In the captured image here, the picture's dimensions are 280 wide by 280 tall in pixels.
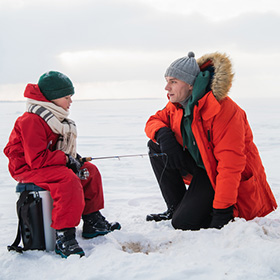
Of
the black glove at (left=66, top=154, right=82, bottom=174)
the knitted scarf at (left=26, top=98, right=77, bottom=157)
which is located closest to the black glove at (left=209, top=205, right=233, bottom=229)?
the black glove at (left=66, top=154, right=82, bottom=174)

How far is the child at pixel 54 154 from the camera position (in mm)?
2105

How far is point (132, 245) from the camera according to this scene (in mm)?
2338

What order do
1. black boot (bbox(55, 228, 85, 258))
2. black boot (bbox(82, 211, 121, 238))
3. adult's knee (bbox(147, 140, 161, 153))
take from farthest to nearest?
adult's knee (bbox(147, 140, 161, 153)), black boot (bbox(82, 211, 121, 238)), black boot (bbox(55, 228, 85, 258))

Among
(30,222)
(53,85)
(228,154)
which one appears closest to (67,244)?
(30,222)

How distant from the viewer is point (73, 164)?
7.55ft

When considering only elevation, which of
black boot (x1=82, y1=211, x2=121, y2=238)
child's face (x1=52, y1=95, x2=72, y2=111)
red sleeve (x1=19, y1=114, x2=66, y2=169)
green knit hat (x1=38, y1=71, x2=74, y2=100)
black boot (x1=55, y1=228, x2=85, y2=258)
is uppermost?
green knit hat (x1=38, y1=71, x2=74, y2=100)

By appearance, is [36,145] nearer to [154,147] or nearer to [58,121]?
[58,121]

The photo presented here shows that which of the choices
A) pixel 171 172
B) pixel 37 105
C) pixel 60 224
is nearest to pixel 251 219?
pixel 171 172

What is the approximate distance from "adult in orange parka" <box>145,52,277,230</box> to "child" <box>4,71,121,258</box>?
737mm

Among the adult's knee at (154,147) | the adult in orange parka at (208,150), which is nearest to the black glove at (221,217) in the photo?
the adult in orange parka at (208,150)

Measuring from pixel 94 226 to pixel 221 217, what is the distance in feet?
3.10

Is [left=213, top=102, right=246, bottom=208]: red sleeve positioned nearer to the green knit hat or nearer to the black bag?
the green knit hat

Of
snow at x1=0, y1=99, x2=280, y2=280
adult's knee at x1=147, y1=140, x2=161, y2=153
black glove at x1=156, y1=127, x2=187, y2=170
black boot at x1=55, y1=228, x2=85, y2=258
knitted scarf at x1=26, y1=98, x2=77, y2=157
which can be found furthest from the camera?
adult's knee at x1=147, y1=140, x2=161, y2=153

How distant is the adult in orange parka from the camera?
2.32 metres
